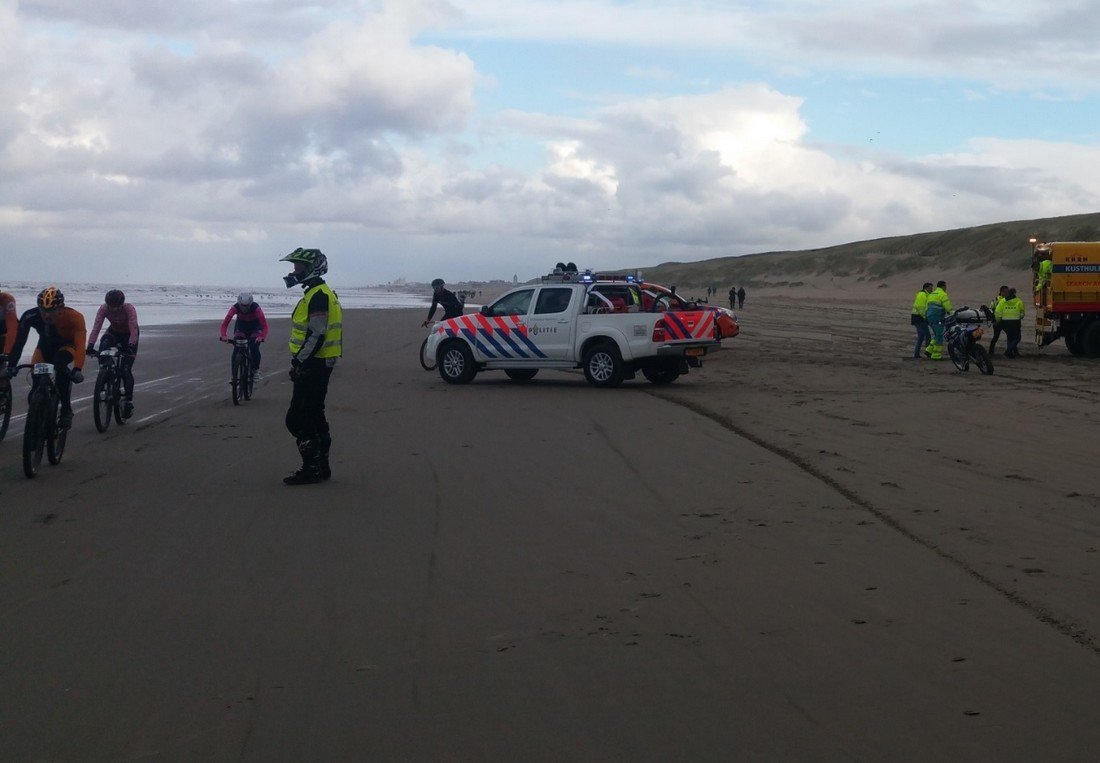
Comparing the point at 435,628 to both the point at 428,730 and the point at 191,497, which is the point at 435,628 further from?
the point at 191,497

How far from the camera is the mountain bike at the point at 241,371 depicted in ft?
53.6

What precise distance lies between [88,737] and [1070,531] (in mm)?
6311

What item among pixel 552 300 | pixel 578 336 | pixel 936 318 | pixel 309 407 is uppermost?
pixel 552 300

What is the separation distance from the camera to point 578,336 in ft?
63.5

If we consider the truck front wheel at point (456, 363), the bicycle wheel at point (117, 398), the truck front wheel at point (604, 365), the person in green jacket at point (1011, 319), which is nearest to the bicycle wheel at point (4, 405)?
the bicycle wheel at point (117, 398)

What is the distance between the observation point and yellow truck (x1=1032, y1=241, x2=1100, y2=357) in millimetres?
25844

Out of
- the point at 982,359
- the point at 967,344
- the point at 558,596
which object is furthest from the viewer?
the point at 967,344

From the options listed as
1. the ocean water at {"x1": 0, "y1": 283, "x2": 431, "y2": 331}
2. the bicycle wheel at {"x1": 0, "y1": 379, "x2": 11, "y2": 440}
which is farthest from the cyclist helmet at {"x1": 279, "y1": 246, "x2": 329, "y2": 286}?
the ocean water at {"x1": 0, "y1": 283, "x2": 431, "y2": 331}

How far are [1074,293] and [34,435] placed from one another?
22.6 meters

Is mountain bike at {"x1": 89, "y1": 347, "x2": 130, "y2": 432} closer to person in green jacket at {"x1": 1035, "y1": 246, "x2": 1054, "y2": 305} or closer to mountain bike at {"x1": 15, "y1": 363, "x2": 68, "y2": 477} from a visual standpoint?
mountain bike at {"x1": 15, "y1": 363, "x2": 68, "y2": 477}

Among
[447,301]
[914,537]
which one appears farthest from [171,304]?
[914,537]

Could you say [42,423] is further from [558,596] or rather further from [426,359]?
[426,359]

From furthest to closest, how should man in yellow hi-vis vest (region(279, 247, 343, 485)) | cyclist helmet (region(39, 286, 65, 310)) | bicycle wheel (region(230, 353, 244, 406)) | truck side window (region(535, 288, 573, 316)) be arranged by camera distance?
truck side window (region(535, 288, 573, 316))
bicycle wheel (region(230, 353, 244, 406))
cyclist helmet (region(39, 286, 65, 310))
man in yellow hi-vis vest (region(279, 247, 343, 485))

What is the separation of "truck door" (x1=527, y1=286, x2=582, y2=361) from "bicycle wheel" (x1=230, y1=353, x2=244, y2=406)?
16.7 ft
